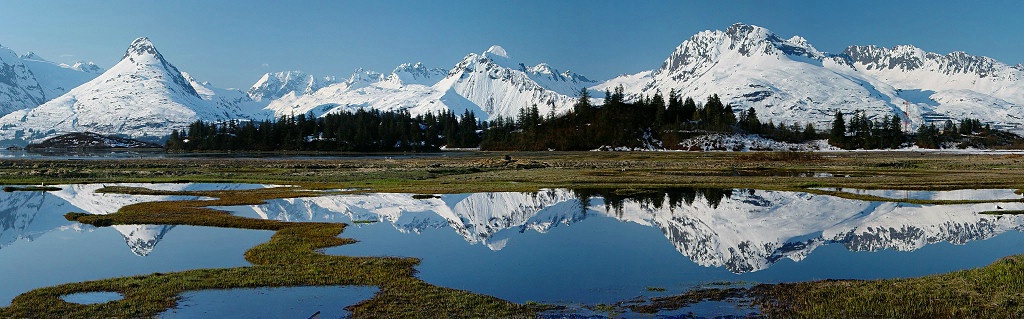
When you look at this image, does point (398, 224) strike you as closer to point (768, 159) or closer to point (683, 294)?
point (683, 294)

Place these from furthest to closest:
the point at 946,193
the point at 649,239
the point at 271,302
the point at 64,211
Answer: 1. the point at 946,193
2. the point at 64,211
3. the point at 649,239
4. the point at 271,302

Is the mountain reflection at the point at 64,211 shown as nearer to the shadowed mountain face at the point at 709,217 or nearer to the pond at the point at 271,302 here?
the shadowed mountain face at the point at 709,217

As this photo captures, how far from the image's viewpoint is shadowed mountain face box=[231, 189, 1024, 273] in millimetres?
37688

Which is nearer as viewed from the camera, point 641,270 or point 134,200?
point 641,270

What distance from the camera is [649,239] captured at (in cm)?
3962

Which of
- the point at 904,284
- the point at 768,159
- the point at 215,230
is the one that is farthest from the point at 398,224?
the point at 768,159

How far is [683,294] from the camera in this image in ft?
81.6

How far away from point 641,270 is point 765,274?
17.2 feet

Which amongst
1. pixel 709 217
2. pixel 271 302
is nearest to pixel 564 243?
pixel 709 217

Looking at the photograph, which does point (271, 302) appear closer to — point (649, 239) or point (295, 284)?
point (295, 284)

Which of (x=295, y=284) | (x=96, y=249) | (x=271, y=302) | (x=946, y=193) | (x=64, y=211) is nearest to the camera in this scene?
(x=271, y=302)

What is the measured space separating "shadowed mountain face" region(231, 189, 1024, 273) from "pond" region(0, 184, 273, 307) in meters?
10.2

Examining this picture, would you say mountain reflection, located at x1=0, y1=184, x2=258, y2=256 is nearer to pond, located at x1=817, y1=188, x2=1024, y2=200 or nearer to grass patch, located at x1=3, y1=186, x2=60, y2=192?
grass patch, located at x1=3, y1=186, x2=60, y2=192

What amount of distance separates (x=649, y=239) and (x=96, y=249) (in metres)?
30.9
